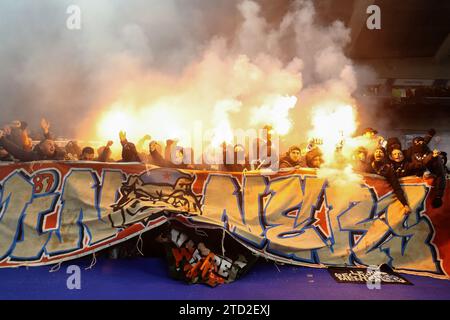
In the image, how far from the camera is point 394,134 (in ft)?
33.5

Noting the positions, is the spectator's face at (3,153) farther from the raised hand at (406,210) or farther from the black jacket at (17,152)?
the raised hand at (406,210)

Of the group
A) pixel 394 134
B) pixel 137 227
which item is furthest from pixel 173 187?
pixel 394 134

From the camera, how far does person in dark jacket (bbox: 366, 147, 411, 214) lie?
4.83 metres

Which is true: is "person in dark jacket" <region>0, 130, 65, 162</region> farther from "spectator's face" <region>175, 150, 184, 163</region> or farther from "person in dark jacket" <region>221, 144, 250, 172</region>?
"person in dark jacket" <region>221, 144, 250, 172</region>

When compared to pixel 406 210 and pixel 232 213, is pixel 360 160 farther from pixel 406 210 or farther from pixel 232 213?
pixel 232 213

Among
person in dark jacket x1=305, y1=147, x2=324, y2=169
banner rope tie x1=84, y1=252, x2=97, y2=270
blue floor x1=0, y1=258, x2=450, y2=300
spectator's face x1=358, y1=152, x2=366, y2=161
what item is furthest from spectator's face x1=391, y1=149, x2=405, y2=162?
banner rope tie x1=84, y1=252, x2=97, y2=270

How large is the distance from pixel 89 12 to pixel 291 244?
6708 mm

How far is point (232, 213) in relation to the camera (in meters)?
4.74

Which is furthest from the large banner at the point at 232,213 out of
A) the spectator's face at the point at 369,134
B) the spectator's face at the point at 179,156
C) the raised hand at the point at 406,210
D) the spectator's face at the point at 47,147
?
the spectator's face at the point at 369,134

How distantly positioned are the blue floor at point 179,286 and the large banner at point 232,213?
0.23 metres

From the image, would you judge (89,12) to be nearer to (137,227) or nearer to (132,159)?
(132,159)

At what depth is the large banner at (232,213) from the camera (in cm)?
Answer: 447

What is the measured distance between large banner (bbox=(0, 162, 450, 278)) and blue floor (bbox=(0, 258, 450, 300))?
0.23 m

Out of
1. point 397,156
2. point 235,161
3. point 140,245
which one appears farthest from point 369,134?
point 140,245
